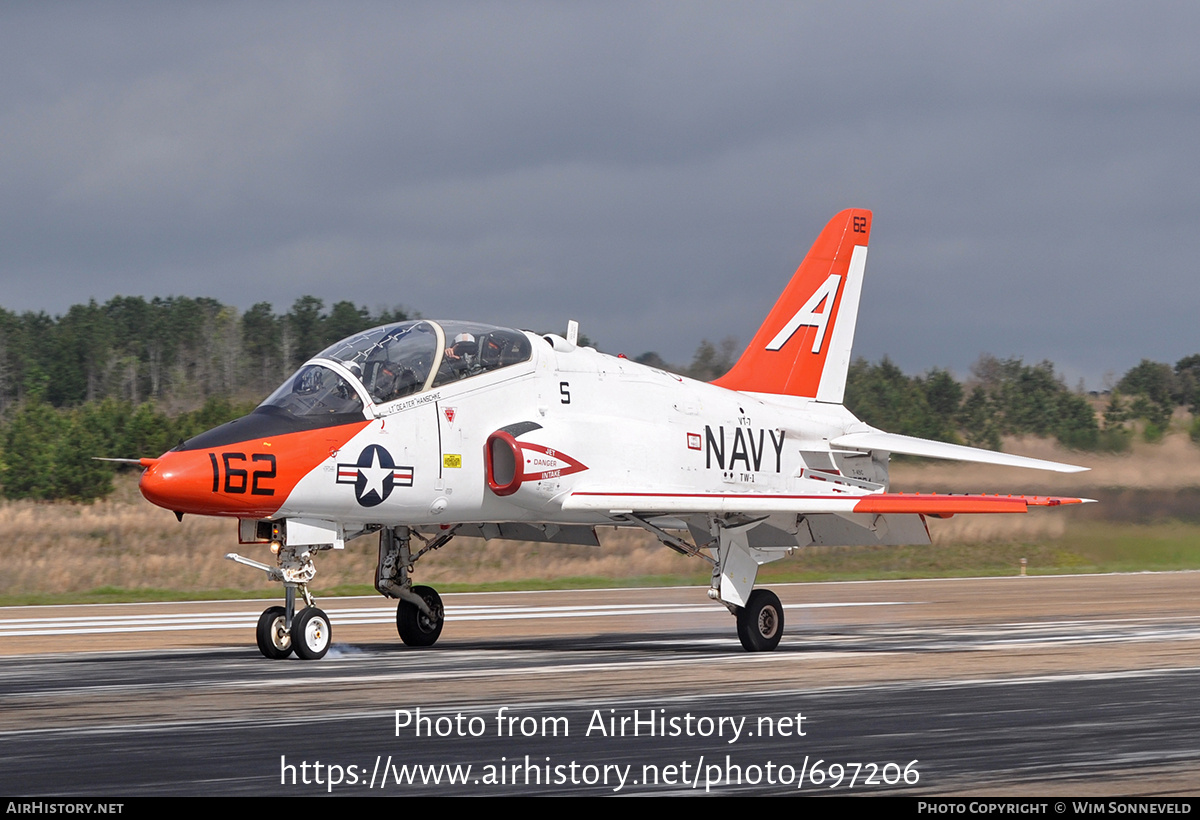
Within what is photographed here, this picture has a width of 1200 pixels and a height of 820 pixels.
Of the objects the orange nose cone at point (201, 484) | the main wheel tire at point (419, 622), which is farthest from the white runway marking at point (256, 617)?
the orange nose cone at point (201, 484)

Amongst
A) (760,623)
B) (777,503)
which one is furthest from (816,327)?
(760,623)

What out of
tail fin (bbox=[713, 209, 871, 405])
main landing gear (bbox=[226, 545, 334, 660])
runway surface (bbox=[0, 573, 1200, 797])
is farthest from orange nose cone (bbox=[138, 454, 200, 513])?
tail fin (bbox=[713, 209, 871, 405])

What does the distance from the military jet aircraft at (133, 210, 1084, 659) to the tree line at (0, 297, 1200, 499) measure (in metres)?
9.75

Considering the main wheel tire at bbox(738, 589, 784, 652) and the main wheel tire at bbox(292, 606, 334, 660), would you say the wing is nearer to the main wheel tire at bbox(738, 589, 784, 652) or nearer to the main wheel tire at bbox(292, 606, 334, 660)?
the main wheel tire at bbox(738, 589, 784, 652)

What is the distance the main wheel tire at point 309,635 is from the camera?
1352 cm

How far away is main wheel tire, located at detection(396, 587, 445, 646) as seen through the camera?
52.9 ft

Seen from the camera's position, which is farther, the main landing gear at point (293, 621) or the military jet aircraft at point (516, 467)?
the main landing gear at point (293, 621)

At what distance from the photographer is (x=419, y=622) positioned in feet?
53.0

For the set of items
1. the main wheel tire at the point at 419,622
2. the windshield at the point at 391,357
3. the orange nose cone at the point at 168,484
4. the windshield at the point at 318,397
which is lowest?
the main wheel tire at the point at 419,622

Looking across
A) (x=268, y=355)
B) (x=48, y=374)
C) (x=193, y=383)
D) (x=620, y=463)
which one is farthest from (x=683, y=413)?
(x=48, y=374)

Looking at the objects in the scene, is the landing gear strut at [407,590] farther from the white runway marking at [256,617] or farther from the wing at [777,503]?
the white runway marking at [256,617]

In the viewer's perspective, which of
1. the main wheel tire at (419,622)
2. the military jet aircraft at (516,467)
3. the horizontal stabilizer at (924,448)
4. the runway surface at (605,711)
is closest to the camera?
the runway surface at (605,711)

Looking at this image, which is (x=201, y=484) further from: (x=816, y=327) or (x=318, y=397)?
(x=816, y=327)

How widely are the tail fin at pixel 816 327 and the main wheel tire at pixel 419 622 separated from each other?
5.21m
